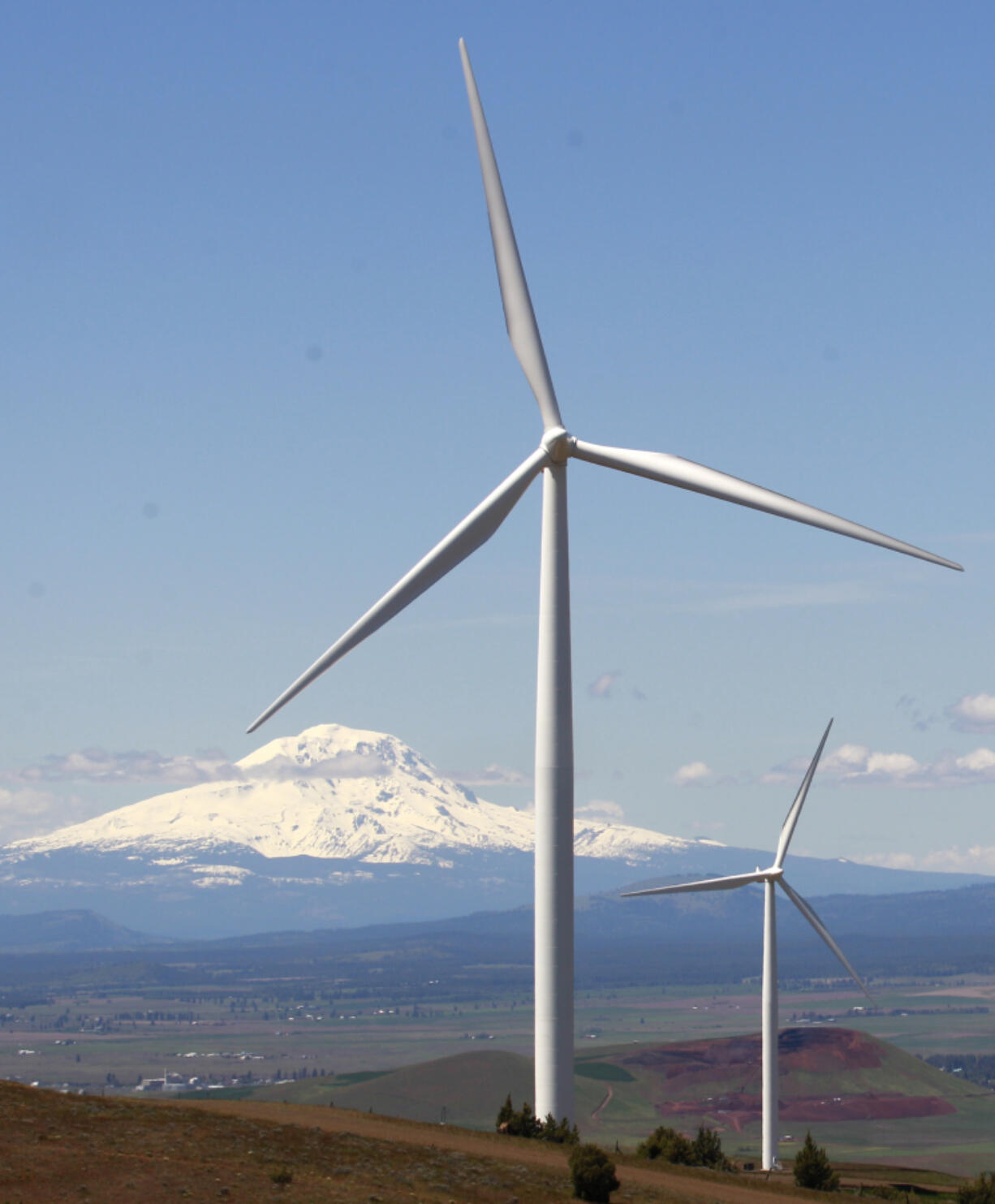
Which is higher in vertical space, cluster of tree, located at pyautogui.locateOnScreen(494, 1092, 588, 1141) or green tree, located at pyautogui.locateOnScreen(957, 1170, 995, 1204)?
cluster of tree, located at pyautogui.locateOnScreen(494, 1092, 588, 1141)

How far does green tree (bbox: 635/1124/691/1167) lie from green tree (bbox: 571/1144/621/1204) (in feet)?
60.1

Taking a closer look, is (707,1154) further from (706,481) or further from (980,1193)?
(706,481)

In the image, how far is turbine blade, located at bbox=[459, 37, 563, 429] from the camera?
5617cm

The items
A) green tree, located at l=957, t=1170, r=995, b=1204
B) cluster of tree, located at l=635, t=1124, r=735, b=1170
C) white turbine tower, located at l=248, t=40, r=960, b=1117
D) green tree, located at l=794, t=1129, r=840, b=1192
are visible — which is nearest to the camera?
white turbine tower, located at l=248, t=40, r=960, b=1117

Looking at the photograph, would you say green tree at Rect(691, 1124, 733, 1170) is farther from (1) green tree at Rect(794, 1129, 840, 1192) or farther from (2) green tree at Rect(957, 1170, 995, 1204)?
(2) green tree at Rect(957, 1170, 995, 1204)

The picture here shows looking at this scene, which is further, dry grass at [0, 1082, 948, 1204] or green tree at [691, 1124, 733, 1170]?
green tree at [691, 1124, 733, 1170]

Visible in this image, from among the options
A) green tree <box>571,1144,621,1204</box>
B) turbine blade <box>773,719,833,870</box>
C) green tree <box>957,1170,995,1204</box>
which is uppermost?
turbine blade <box>773,719,833,870</box>

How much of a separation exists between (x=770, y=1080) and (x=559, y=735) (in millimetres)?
60859

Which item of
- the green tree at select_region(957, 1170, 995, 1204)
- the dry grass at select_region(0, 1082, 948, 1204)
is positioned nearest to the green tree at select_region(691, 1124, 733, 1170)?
the dry grass at select_region(0, 1082, 948, 1204)

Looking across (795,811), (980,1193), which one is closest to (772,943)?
(795,811)

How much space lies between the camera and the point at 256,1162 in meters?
46.8

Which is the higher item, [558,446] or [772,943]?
[558,446]

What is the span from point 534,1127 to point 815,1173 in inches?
562

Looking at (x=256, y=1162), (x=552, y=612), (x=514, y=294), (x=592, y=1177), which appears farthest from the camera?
(x=514, y=294)
